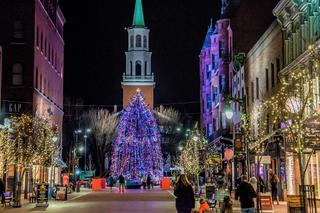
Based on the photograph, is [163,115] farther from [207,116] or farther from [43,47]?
[43,47]

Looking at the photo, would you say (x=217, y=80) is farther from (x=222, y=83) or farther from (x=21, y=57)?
(x=21, y=57)

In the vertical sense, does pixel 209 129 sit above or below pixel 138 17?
below

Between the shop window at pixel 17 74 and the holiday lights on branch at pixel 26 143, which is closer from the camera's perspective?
the holiday lights on branch at pixel 26 143

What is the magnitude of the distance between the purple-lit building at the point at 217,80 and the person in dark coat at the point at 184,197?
3751 cm

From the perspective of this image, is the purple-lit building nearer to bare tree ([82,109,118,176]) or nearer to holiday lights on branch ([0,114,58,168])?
holiday lights on branch ([0,114,58,168])

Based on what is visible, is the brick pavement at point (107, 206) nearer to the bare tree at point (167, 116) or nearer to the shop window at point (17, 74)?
the shop window at point (17, 74)

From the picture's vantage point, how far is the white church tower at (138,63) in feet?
411

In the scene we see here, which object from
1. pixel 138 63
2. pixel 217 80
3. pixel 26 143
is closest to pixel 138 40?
pixel 138 63

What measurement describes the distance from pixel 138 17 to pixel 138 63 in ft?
30.5

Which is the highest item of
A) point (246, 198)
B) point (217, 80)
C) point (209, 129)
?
point (217, 80)

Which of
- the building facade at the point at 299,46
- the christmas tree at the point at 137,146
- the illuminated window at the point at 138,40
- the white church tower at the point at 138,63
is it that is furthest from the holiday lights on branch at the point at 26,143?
the illuminated window at the point at 138,40

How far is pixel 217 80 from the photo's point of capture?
75.4 metres

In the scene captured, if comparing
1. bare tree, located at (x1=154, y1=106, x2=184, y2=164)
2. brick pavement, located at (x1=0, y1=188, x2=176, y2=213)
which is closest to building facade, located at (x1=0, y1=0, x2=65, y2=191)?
brick pavement, located at (x1=0, y1=188, x2=176, y2=213)

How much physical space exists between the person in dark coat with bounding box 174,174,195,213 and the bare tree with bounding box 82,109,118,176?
8488 cm
